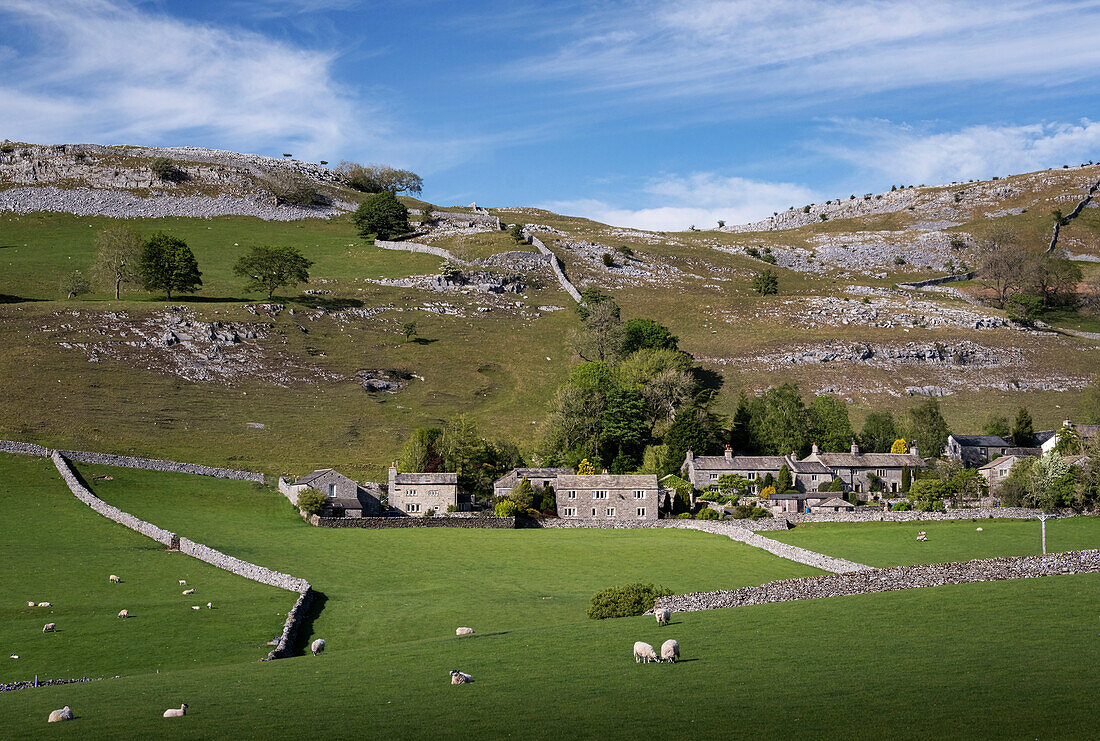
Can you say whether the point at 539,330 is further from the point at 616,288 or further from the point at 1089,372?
the point at 1089,372

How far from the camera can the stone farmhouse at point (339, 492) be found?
244 ft

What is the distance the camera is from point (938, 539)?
211ft

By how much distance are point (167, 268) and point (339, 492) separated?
6024cm

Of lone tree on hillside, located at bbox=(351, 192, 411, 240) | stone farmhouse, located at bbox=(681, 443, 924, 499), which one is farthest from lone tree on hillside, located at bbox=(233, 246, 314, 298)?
stone farmhouse, located at bbox=(681, 443, 924, 499)

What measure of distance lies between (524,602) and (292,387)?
64.1m

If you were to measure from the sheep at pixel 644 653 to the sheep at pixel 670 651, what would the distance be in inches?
12.0

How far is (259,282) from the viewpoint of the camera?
415 ft

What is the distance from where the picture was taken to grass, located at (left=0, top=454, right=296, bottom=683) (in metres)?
35.1

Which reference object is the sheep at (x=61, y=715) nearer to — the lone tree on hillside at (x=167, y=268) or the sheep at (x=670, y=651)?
the sheep at (x=670, y=651)

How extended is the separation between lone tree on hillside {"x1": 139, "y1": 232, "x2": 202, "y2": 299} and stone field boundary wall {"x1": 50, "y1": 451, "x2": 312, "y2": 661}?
50032 millimetres

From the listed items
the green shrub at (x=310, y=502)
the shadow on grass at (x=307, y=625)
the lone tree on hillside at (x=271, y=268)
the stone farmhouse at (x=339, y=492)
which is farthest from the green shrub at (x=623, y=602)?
the lone tree on hillside at (x=271, y=268)

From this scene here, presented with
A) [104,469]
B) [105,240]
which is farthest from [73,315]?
[104,469]

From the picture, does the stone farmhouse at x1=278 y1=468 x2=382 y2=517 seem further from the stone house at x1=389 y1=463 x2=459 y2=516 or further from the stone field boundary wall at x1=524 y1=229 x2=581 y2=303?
the stone field boundary wall at x1=524 y1=229 x2=581 y2=303

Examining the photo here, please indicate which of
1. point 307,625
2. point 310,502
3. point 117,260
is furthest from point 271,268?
point 307,625
